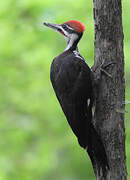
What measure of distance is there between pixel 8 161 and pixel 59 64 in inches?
83.1

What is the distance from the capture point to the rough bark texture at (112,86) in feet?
12.7

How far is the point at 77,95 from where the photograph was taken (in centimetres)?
412

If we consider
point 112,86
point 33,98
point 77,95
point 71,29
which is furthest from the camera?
point 33,98

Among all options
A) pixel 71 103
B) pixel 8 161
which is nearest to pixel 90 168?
pixel 8 161

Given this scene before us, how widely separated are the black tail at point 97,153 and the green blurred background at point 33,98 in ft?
4.37

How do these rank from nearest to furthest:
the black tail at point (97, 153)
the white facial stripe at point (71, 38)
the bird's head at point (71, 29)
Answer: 1. the black tail at point (97, 153)
2. the bird's head at point (71, 29)
3. the white facial stripe at point (71, 38)

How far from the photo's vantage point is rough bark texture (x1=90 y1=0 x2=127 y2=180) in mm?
3865

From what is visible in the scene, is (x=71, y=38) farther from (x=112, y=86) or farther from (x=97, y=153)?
(x=97, y=153)

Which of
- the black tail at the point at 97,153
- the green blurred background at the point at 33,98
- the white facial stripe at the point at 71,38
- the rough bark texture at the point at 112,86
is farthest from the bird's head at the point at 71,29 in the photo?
the black tail at the point at 97,153

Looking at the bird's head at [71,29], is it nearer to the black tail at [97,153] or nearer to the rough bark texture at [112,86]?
the rough bark texture at [112,86]

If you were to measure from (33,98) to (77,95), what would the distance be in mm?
1637

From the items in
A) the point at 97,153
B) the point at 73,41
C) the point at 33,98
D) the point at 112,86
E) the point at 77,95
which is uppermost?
the point at 73,41

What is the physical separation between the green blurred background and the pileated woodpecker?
1.17m

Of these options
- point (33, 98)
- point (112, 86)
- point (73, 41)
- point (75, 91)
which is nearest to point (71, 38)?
Result: point (73, 41)
